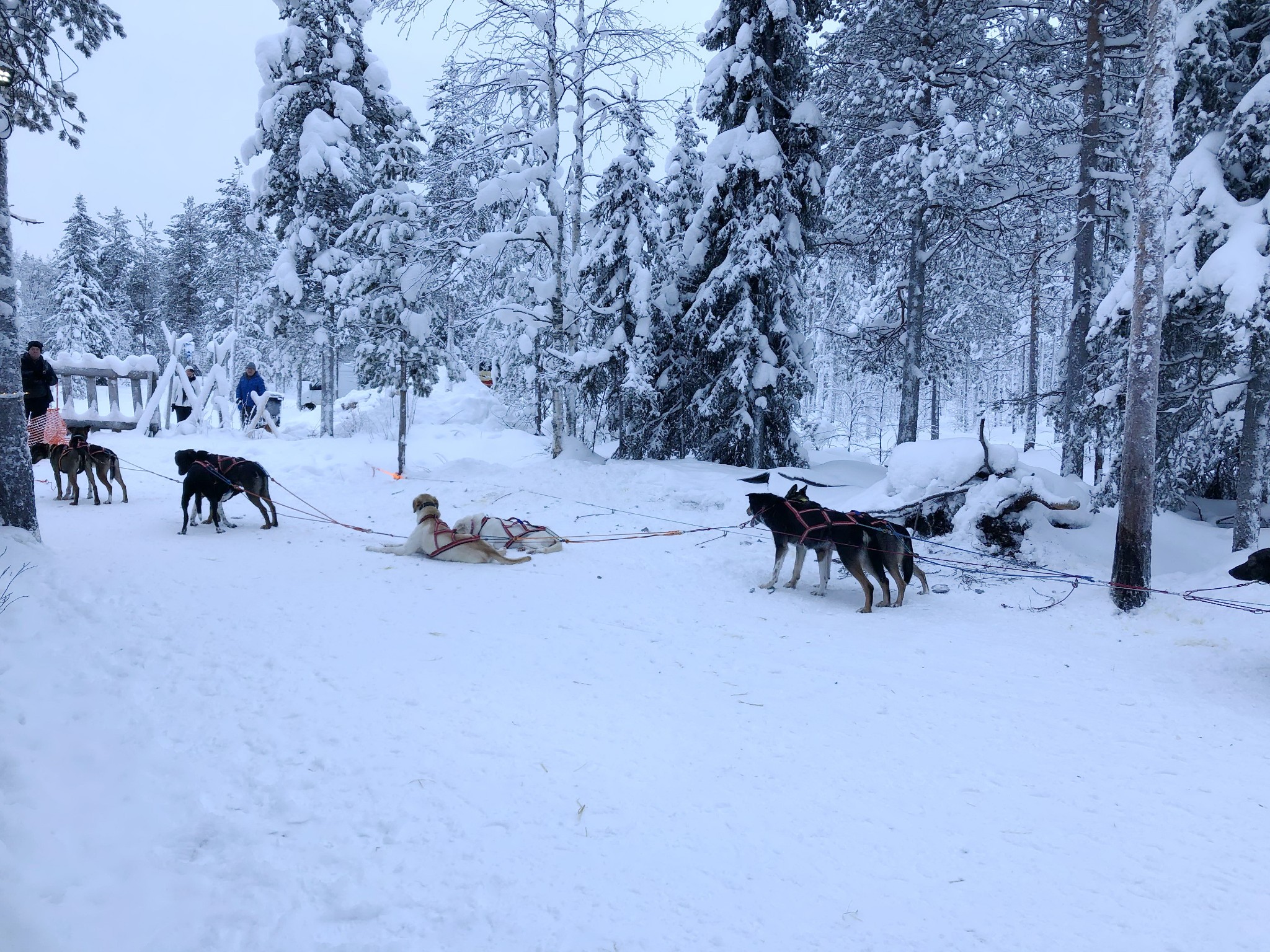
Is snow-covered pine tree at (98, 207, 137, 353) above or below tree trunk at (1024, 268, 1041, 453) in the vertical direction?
above

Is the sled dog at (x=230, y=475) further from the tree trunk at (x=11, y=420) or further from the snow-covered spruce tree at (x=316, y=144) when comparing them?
the snow-covered spruce tree at (x=316, y=144)

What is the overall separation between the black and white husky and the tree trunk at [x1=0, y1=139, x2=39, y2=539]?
7582mm

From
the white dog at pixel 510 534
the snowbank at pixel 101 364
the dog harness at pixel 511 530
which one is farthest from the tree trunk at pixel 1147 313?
the snowbank at pixel 101 364

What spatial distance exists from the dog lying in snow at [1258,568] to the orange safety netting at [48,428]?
53.7 feet

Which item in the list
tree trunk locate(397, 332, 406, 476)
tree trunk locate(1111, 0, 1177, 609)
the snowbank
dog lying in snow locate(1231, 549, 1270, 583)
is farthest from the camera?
the snowbank

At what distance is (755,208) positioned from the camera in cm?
1321

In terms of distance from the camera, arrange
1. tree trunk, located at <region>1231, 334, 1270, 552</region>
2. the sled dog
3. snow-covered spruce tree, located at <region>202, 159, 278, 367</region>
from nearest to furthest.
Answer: tree trunk, located at <region>1231, 334, 1270, 552</region> → the sled dog → snow-covered spruce tree, located at <region>202, 159, 278, 367</region>

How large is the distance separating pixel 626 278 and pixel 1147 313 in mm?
9654

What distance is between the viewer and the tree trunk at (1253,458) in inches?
287

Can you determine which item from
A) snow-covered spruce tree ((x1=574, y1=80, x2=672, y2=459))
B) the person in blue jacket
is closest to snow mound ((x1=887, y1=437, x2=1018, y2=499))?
snow-covered spruce tree ((x1=574, y1=80, x2=672, y2=459))

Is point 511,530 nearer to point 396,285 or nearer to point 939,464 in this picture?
point 939,464

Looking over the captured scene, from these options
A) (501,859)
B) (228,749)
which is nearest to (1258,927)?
(501,859)

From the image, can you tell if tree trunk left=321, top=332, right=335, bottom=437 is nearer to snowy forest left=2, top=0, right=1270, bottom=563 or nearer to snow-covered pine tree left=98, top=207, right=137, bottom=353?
snowy forest left=2, top=0, right=1270, bottom=563

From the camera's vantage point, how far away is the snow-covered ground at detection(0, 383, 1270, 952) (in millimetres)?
2449
